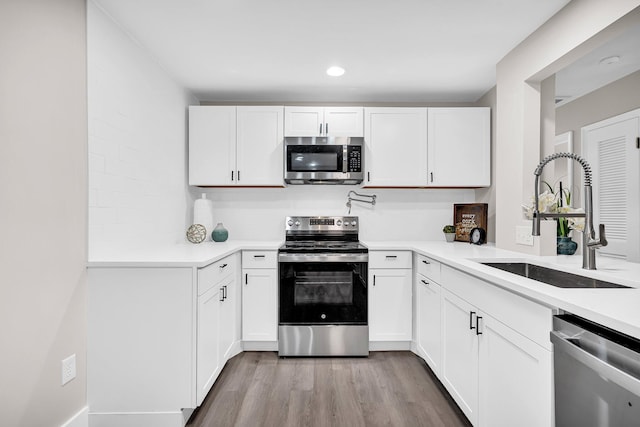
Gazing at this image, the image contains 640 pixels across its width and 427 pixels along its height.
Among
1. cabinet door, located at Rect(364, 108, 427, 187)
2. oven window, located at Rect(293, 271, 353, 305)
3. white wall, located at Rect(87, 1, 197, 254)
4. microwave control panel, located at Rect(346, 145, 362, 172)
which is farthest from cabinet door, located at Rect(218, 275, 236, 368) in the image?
cabinet door, located at Rect(364, 108, 427, 187)

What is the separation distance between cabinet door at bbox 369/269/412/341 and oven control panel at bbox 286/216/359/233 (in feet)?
2.32

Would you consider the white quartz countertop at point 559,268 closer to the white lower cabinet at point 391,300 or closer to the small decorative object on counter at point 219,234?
the white lower cabinet at point 391,300

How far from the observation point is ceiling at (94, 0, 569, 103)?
→ 1932 millimetres

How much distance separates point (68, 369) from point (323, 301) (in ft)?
5.54

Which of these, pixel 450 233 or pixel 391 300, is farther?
pixel 450 233

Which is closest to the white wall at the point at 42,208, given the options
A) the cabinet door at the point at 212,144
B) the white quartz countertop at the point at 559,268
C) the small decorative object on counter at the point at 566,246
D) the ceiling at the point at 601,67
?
the white quartz countertop at the point at 559,268

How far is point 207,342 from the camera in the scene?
204 cm

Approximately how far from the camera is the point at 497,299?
1491 millimetres

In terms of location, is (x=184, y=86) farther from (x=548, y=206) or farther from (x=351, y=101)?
(x=548, y=206)

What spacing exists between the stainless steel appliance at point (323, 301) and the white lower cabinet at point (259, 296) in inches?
3.6

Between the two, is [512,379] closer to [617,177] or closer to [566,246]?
[566,246]

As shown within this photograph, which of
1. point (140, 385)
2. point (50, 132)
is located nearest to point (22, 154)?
point (50, 132)

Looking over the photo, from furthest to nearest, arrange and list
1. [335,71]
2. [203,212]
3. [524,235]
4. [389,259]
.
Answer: [203,212]
[389,259]
[335,71]
[524,235]

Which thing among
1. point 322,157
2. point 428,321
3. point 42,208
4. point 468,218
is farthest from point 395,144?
point 42,208
